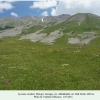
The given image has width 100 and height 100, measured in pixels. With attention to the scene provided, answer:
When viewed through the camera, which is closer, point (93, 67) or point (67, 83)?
point (67, 83)

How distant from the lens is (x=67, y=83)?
21.7 metres

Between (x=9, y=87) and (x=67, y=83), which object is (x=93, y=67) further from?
(x=9, y=87)

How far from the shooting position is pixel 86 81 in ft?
74.6

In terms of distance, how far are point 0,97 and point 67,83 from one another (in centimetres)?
849

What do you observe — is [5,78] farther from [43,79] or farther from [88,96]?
[88,96]

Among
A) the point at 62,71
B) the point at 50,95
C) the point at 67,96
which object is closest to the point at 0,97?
the point at 50,95

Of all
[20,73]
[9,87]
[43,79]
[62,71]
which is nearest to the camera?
[9,87]

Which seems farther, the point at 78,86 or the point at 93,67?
the point at 93,67

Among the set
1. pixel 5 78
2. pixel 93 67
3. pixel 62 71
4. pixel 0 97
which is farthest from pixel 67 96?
pixel 93 67

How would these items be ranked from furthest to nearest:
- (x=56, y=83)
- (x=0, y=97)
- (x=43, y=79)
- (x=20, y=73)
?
(x=20, y=73)
(x=43, y=79)
(x=56, y=83)
(x=0, y=97)

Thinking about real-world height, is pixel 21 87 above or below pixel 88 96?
below

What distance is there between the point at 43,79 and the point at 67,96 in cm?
795

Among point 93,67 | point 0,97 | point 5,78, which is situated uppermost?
point 0,97

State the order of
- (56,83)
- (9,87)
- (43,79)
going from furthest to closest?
(43,79) → (56,83) → (9,87)
